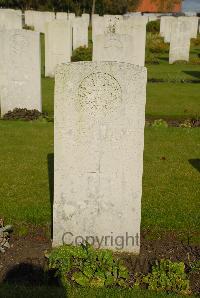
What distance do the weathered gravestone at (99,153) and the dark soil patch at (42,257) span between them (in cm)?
20

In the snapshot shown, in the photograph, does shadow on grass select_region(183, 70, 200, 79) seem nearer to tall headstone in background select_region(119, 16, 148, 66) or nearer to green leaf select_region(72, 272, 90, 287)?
tall headstone in background select_region(119, 16, 148, 66)

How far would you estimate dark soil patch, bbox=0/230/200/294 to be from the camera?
4.60 meters

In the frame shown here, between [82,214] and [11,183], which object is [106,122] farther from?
[11,183]

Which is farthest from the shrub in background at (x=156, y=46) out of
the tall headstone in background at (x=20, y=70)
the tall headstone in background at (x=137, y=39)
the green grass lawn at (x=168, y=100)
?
the tall headstone in background at (x=20, y=70)

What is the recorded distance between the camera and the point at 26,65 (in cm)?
1067

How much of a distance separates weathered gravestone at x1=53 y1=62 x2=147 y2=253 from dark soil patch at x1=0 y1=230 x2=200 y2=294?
0.66ft

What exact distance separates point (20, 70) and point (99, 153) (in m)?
6.46

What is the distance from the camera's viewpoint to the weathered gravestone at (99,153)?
4.59 metres

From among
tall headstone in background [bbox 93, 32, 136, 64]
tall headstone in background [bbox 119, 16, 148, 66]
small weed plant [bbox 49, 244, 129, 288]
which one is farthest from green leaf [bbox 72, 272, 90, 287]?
tall headstone in background [bbox 119, 16, 148, 66]

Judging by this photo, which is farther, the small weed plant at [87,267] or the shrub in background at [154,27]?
the shrub in background at [154,27]

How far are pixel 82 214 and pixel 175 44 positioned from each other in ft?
62.9

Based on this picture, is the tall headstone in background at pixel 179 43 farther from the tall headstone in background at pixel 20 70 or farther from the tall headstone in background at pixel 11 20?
the tall headstone in background at pixel 20 70

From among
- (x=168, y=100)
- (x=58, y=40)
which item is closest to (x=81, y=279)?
(x=168, y=100)

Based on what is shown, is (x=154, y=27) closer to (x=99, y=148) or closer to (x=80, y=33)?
(x=80, y=33)
